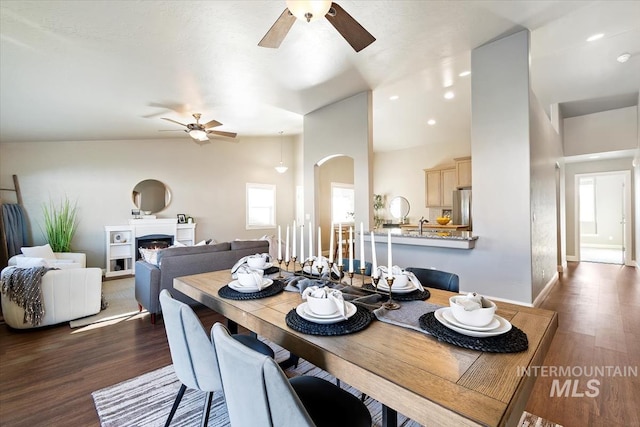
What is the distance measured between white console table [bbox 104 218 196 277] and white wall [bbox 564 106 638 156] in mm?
8962

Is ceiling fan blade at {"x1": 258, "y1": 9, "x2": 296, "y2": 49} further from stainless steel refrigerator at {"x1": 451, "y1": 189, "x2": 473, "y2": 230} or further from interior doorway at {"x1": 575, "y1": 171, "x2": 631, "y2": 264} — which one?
interior doorway at {"x1": 575, "y1": 171, "x2": 631, "y2": 264}

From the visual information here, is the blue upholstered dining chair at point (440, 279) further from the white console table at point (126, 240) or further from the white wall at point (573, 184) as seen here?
the white wall at point (573, 184)

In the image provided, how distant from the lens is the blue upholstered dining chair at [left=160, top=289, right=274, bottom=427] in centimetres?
135

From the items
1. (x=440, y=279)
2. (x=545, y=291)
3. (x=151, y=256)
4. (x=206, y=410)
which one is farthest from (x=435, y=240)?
(x=151, y=256)

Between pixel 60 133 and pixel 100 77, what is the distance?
272 centimetres

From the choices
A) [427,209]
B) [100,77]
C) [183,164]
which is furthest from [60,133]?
[427,209]

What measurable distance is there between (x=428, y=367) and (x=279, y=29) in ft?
7.70

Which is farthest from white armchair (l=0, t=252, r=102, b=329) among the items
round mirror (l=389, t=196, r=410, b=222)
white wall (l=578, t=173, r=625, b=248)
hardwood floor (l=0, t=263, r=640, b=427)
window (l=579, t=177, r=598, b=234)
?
window (l=579, t=177, r=598, b=234)

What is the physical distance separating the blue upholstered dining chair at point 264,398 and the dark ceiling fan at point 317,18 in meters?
1.86

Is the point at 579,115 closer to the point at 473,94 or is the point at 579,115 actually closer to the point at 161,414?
the point at 473,94

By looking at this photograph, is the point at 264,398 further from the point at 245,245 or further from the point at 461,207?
the point at 461,207

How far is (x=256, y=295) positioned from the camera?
1.75 m

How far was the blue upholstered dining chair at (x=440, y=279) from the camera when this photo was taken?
6.77ft

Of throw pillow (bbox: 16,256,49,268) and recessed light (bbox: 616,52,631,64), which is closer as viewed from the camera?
throw pillow (bbox: 16,256,49,268)
